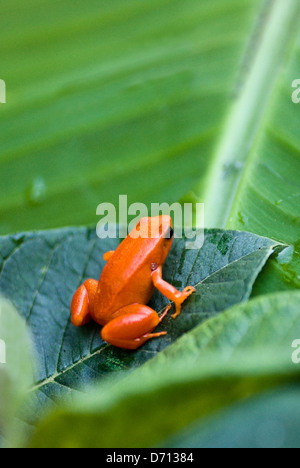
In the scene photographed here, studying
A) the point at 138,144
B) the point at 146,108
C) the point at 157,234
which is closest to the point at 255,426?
the point at 157,234

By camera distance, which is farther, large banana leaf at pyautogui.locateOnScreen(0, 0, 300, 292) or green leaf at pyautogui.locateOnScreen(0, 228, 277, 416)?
large banana leaf at pyautogui.locateOnScreen(0, 0, 300, 292)

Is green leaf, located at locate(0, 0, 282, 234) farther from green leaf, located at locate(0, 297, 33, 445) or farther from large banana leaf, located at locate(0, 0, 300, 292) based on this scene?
green leaf, located at locate(0, 297, 33, 445)

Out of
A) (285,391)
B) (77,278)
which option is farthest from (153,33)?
(285,391)

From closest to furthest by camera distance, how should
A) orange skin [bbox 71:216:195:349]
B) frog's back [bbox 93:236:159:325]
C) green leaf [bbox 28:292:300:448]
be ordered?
1. green leaf [bbox 28:292:300:448]
2. orange skin [bbox 71:216:195:349]
3. frog's back [bbox 93:236:159:325]

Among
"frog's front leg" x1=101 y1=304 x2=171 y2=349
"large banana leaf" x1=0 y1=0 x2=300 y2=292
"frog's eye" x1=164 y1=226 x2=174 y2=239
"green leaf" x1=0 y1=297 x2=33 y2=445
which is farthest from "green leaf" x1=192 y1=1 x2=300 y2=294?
"green leaf" x1=0 y1=297 x2=33 y2=445

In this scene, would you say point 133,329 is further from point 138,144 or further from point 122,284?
point 138,144
